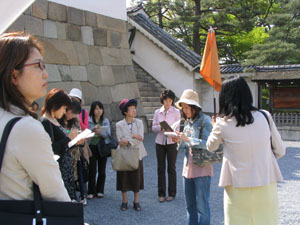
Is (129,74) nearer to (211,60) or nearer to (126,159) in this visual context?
(126,159)

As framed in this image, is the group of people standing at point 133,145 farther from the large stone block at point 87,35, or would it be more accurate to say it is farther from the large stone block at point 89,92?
the large stone block at point 87,35

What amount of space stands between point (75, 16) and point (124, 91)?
293 cm

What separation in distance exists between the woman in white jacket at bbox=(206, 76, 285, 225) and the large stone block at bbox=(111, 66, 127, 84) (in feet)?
27.0

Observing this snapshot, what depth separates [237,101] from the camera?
2.49 meters

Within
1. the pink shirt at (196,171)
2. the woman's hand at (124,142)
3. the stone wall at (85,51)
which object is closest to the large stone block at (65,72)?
the stone wall at (85,51)

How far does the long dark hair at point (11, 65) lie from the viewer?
125cm

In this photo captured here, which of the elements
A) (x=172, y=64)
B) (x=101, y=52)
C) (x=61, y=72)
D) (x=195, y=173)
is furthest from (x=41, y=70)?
(x=172, y=64)

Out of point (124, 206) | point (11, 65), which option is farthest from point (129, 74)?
point (11, 65)

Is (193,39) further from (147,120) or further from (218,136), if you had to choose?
(218,136)

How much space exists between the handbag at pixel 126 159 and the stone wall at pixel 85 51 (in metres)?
3.83

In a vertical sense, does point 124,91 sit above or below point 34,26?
below

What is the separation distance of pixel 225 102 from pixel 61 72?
6594 millimetres

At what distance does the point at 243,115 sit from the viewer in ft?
8.04

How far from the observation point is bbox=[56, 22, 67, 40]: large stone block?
8.55m
